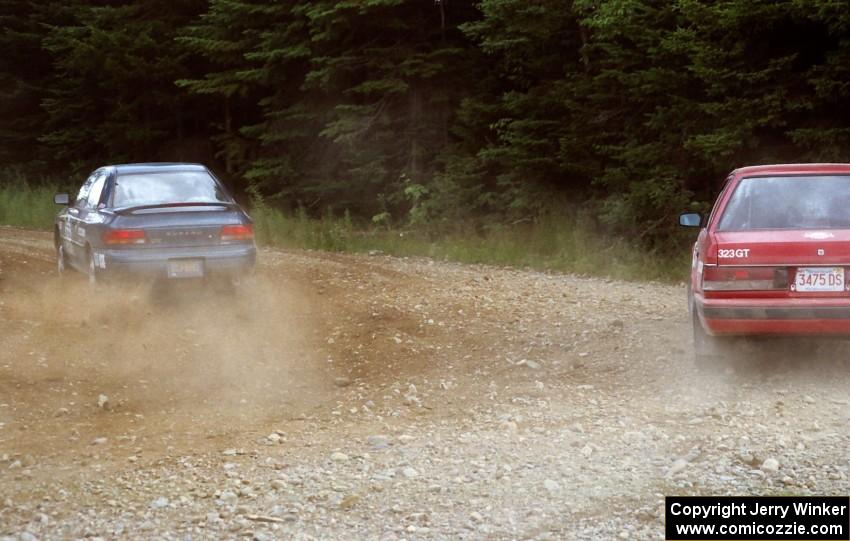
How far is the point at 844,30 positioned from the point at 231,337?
29.1 feet

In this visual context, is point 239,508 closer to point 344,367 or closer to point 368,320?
point 344,367

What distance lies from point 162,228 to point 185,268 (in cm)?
53

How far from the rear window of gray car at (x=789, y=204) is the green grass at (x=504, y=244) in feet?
20.0

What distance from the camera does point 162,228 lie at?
11.8 meters

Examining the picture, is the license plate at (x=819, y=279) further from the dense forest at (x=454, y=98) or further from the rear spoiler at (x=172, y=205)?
the rear spoiler at (x=172, y=205)

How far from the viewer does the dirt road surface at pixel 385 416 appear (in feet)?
18.3

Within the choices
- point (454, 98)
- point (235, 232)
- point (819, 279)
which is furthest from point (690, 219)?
point (454, 98)

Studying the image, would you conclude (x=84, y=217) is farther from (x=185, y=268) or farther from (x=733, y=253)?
(x=733, y=253)

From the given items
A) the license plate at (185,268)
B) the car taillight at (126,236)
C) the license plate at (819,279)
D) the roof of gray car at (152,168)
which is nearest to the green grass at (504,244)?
the roof of gray car at (152,168)

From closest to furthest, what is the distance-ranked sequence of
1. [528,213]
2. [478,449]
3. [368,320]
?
[478,449], [368,320], [528,213]

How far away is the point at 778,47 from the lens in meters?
14.7

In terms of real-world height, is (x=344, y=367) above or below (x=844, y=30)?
below

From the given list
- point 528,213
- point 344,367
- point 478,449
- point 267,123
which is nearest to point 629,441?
point 478,449

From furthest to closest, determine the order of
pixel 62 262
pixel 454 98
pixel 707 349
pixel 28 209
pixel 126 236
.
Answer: pixel 28 209 < pixel 454 98 < pixel 62 262 < pixel 126 236 < pixel 707 349
